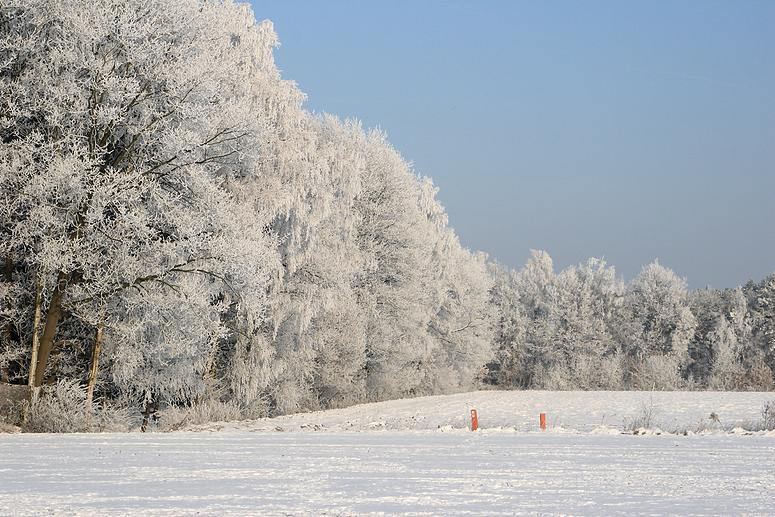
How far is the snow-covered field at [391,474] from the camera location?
9.37 metres

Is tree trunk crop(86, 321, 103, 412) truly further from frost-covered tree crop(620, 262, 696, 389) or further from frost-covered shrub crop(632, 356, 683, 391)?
frost-covered tree crop(620, 262, 696, 389)

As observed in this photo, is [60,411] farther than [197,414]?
No

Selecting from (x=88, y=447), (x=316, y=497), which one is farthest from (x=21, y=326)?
(x=316, y=497)

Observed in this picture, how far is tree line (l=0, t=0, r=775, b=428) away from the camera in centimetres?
2302

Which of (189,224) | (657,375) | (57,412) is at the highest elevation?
(657,375)

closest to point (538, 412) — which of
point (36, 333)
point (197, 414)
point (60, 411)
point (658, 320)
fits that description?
point (197, 414)

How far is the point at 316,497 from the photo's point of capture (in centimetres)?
1000

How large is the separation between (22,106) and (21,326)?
582 centimetres

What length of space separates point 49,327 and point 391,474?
1434 centimetres

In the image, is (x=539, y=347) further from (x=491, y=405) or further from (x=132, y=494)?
(x=132, y=494)

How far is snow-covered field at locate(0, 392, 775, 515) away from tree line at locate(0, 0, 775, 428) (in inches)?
202

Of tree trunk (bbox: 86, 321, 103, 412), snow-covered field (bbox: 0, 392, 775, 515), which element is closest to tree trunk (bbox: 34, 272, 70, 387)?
tree trunk (bbox: 86, 321, 103, 412)

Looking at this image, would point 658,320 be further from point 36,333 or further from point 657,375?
point 36,333

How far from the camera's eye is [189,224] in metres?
23.9
